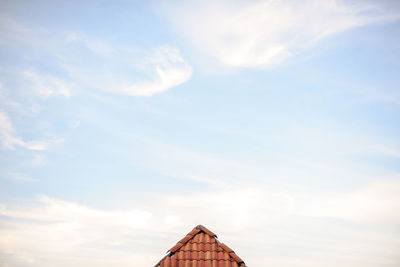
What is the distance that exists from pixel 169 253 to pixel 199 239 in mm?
1191

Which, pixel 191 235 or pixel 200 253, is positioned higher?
pixel 191 235

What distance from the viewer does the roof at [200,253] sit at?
10047mm

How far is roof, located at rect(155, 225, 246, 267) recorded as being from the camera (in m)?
10.0

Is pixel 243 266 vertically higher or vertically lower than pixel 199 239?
lower

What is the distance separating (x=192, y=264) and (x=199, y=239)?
0.99 metres

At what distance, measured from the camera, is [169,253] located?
10.4 meters

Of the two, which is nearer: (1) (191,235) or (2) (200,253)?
(2) (200,253)

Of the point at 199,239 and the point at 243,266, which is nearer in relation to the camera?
the point at 243,266

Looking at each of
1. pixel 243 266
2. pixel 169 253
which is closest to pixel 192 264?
pixel 169 253

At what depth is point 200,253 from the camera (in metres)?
10.4

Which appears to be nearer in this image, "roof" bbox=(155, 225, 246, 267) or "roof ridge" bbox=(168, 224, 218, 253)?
"roof" bbox=(155, 225, 246, 267)

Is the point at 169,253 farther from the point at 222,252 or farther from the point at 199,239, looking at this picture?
the point at 222,252

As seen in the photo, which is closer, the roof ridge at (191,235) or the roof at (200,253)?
the roof at (200,253)

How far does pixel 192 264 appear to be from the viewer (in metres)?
10.1
